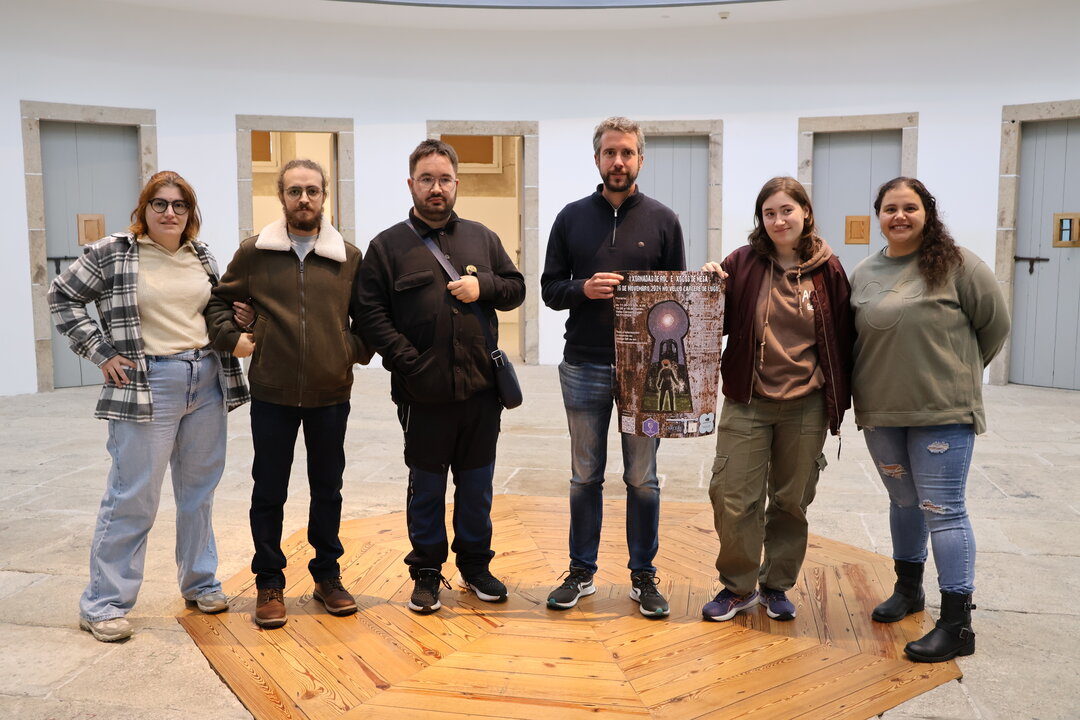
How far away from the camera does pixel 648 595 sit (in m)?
3.79

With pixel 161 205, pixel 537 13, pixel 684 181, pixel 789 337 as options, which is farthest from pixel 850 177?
pixel 161 205

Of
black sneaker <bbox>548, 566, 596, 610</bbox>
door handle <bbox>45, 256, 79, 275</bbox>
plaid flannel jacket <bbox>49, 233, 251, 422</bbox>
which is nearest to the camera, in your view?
plaid flannel jacket <bbox>49, 233, 251, 422</bbox>

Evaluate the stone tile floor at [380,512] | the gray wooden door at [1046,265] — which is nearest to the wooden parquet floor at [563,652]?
the stone tile floor at [380,512]

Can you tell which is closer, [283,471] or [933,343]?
[933,343]

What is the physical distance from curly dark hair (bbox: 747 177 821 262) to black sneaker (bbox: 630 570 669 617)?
1.39 metres

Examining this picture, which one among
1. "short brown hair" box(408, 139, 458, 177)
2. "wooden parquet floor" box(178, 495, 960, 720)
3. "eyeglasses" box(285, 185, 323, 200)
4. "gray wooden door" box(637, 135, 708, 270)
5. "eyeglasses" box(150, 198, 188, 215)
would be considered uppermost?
"gray wooden door" box(637, 135, 708, 270)

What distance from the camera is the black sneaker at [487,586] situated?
12.9 feet

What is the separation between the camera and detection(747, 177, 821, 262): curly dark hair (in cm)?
346

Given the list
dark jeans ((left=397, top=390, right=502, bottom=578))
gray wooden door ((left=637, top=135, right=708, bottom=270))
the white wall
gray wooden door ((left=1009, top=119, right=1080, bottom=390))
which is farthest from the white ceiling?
dark jeans ((left=397, top=390, right=502, bottom=578))

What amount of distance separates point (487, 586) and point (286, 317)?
1.39 m

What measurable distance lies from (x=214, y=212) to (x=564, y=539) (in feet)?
23.6

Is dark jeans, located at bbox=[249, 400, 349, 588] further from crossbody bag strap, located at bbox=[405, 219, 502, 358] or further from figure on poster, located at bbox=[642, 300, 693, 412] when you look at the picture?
figure on poster, located at bbox=[642, 300, 693, 412]

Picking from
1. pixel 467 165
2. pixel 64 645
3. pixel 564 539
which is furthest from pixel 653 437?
pixel 467 165

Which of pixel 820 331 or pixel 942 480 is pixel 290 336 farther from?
pixel 942 480
